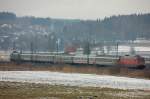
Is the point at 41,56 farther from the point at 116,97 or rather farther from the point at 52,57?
the point at 116,97

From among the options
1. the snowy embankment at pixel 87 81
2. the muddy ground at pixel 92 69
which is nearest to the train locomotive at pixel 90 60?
the muddy ground at pixel 92 69

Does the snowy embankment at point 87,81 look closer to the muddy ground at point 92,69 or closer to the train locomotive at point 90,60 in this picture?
the muddy ground at point 92,69

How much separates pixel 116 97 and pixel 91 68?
57.9 m

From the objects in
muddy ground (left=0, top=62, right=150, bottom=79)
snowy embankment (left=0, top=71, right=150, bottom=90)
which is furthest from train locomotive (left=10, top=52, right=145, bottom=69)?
snowy embankment (left=0, top=71, right=150, bottom=90)

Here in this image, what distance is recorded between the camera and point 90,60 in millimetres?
109062

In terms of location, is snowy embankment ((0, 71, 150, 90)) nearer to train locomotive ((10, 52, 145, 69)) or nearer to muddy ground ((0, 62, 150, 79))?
muddy ground ((0, 62, 150, 79))

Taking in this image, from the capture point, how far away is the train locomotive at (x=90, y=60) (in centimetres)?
9894

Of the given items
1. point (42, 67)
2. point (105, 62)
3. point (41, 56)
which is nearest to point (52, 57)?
point (41, 56)

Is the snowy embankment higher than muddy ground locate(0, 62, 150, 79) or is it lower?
higher

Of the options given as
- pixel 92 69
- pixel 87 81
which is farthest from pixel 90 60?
pixel 87 81

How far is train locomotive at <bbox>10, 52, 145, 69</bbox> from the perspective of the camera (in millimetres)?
98938

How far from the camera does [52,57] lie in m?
122

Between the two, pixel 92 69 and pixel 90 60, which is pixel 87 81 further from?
pixel 90 60

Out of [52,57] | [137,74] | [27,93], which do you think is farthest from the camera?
[52,57]
